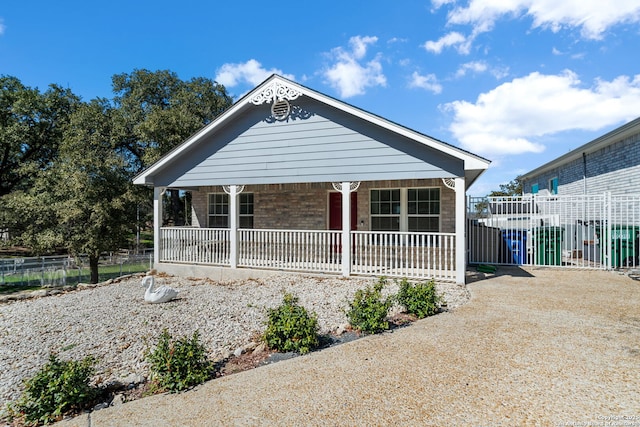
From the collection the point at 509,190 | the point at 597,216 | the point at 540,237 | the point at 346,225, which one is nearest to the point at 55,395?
the point at 346,225

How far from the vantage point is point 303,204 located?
11867 mm

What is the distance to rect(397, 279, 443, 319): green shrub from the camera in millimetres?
5793

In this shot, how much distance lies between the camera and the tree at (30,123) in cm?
2152

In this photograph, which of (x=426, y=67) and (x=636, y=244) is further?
(x=426, y=67)

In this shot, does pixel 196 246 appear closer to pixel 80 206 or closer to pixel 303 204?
pixel 303 204

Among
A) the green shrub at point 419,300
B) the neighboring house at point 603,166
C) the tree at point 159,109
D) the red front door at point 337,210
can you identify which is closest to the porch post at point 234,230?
the red front door at point 337,210

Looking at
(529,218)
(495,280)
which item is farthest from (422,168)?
(529,218)

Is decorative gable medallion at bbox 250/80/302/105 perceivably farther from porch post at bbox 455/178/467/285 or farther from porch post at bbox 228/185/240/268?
porch post at bbox 455/178/467/285

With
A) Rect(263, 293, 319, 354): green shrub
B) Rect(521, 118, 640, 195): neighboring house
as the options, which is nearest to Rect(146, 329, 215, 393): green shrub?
Rect(263, 293, 319, 354): green shrub

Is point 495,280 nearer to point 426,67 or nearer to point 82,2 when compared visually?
point 426,67

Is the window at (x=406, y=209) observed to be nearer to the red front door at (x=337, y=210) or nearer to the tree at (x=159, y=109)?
the red front door at (x=337, y=210)

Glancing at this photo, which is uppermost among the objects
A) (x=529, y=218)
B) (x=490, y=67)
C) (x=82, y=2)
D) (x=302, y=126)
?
(x=82, y=2)

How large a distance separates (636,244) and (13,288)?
24.9 m

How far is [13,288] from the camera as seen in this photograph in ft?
53.1
